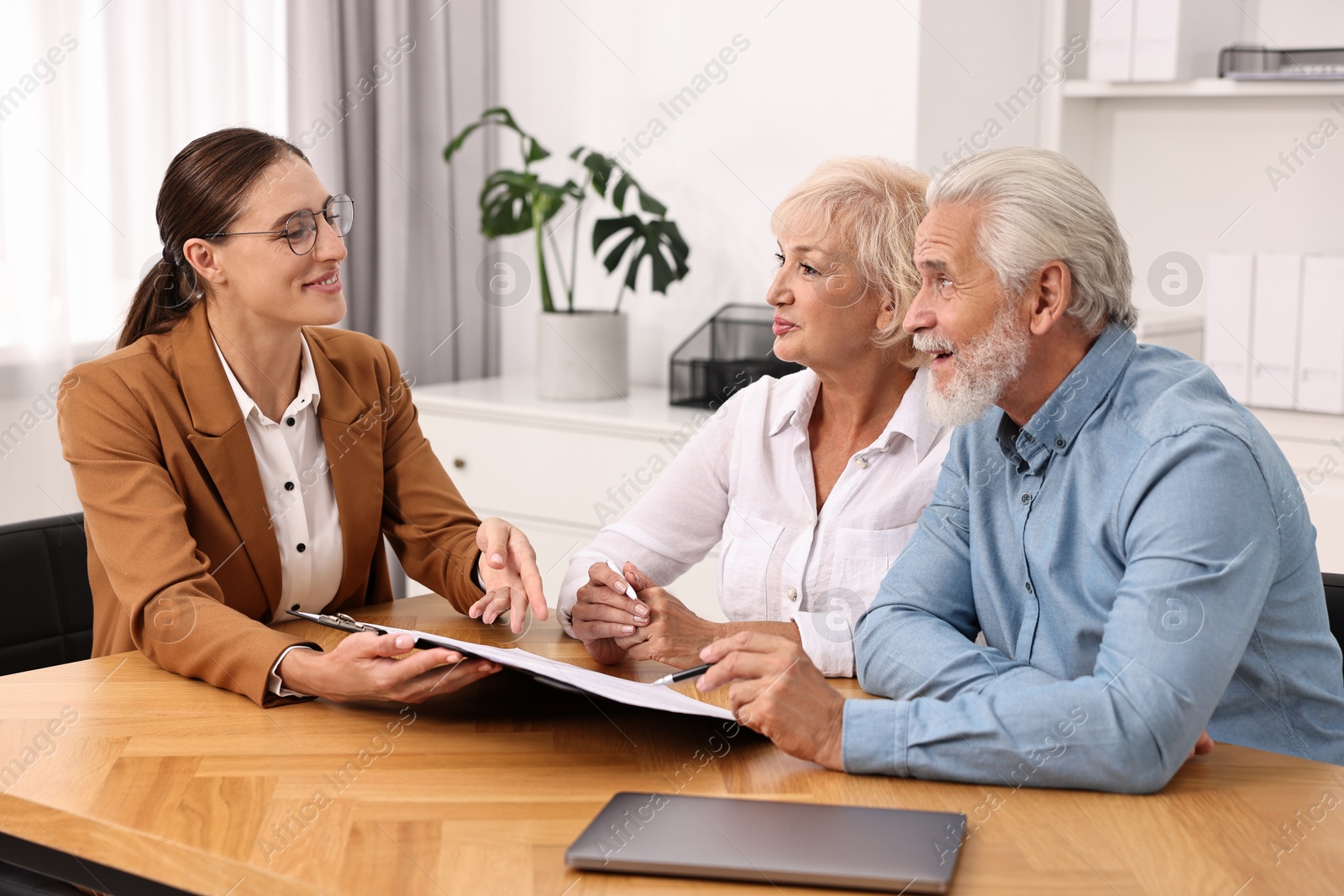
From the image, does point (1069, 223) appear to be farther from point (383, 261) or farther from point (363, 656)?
point (383, 261)

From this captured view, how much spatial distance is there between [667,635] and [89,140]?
2.11 meters

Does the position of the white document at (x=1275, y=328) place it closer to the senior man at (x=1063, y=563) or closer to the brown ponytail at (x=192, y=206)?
the senior man at (x=1063, y=563)

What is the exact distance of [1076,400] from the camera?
50.9 inches

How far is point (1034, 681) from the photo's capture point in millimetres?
1244

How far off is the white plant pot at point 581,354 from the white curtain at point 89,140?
0.96 metres

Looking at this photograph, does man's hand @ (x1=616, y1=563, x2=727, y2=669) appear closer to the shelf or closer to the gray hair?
the gray hair

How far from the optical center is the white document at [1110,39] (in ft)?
9.73

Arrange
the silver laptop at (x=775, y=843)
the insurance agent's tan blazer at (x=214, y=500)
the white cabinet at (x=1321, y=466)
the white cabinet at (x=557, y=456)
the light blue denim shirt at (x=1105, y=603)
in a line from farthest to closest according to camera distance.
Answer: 1. the white cabinet at (x=557, y=456)
2. the white cabinet at (x=1321, y=466)
3. the insurance agent's tan blazer at (x=214, y=500)
4. the light blue denim shirt at (x=1105, y=603)
5. the silver laptop at (x=775, y=843)

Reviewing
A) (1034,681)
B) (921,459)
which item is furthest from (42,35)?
(1034,681)

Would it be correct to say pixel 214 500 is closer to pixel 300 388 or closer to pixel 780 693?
pixel 300 388

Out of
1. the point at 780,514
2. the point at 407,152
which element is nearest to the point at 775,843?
the point at 780,514

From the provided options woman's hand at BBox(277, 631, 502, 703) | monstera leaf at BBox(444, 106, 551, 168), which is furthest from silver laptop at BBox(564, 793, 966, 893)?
monstera leaf at BBox(444, 106, 551, 168)

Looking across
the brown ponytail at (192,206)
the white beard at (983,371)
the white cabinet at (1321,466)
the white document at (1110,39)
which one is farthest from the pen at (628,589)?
the white document at (1110,39)

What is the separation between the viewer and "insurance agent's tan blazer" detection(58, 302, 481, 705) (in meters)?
1.45
